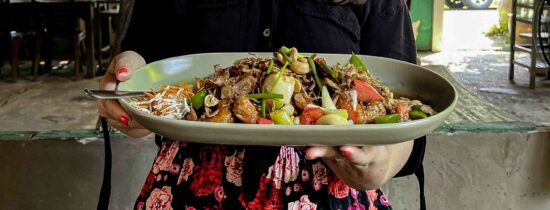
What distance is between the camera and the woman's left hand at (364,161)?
705 millimetres

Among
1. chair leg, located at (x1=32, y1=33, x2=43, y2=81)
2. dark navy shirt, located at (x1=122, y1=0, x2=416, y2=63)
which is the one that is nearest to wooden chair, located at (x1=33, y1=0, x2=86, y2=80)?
chair leg, located at (x1=32, y1=33, x2=43, y2=81)

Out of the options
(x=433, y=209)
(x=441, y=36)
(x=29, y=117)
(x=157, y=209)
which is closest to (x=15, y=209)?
(x=157, y=209)

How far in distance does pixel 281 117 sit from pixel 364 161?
119 millimetres

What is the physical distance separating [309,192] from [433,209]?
3.42ft

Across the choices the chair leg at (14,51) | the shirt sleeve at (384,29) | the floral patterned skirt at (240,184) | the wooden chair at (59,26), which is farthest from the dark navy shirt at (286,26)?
the chair leg at (14,51)

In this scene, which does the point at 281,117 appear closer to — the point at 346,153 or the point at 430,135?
the point at 346,153

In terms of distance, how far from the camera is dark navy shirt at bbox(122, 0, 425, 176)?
102 cm

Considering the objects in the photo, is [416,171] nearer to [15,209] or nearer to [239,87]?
[239,87]

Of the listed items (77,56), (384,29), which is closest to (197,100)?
A: (384,29)

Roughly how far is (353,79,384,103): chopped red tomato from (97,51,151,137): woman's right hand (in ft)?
1.01

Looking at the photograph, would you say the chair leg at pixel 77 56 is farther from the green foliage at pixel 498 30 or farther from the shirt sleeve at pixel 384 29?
the shirt sleeve at pixel 384 29

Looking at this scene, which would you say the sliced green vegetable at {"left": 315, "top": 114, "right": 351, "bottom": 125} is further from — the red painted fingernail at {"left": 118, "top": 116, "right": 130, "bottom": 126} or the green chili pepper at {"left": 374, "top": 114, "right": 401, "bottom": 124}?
the red painted fingernail at {"left": 118, "top": 116, "right": 130, "bottom": 126}

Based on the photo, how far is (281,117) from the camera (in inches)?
28.9

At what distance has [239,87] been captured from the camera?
2.68 feet
